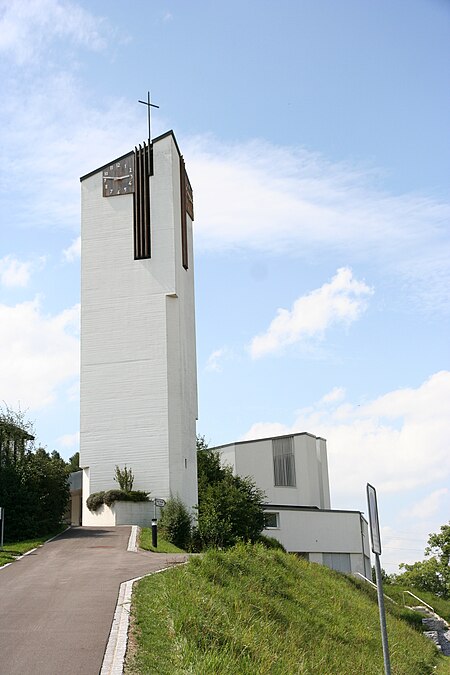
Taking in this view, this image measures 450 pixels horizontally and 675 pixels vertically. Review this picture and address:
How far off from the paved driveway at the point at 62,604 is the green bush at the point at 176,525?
6.60 m

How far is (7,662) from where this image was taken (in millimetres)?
10664

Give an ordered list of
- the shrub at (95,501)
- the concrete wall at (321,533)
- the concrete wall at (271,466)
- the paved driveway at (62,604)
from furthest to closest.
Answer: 1. the concrete wall at (271,466)
2. the concrete wall at (321,533)
3. the shrub at (95,501)
4. the paved driveway at (62,604)

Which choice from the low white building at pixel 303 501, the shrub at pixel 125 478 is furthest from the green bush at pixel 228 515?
the low white building at pixel 303 501

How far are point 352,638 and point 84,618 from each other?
7.15 metres

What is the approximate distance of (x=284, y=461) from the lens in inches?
2106

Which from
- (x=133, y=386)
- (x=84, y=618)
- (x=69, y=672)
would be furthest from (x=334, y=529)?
(x=69, y=672)

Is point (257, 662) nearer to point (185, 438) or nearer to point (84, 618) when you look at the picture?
point (84, 618)

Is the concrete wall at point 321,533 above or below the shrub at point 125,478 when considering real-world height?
below

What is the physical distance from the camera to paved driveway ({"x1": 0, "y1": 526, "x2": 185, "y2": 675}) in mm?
10838

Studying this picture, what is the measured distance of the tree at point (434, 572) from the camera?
57.4 metres

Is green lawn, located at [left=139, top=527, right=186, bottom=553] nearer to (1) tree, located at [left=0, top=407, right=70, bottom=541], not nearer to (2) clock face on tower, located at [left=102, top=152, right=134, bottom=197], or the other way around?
A: (1) tree, located at [left=0, top=407, right=70, bottom=541]

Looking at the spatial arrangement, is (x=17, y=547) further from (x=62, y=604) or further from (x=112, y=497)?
(x=62, y=604)

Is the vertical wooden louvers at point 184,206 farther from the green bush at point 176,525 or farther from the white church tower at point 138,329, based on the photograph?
the green bush at point 176,525

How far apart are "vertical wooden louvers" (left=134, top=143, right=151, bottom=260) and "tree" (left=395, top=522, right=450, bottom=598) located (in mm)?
30069
